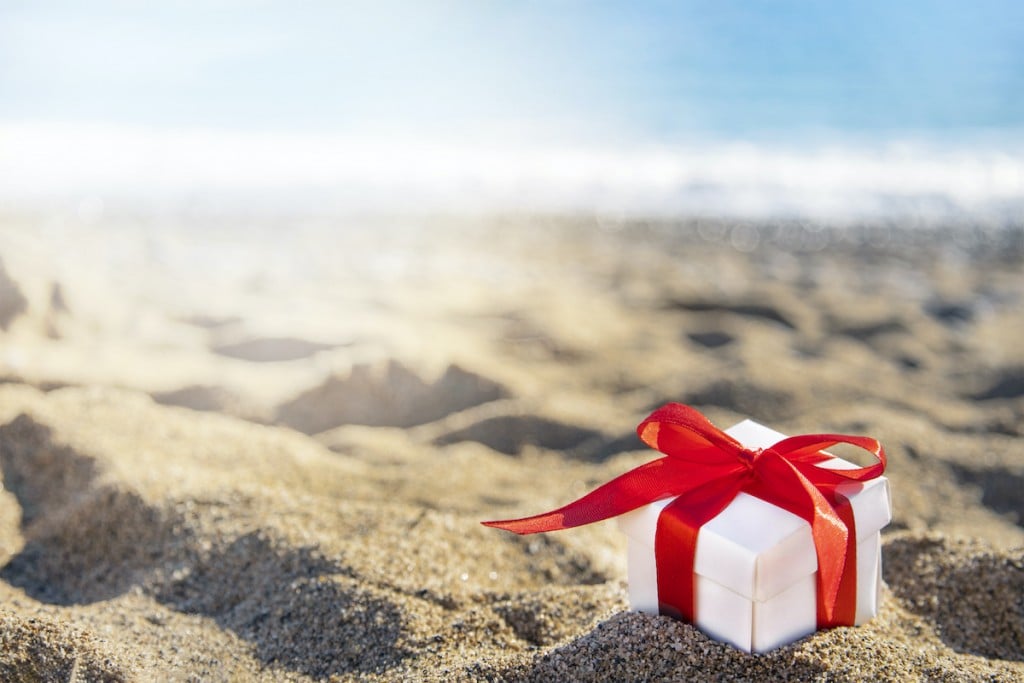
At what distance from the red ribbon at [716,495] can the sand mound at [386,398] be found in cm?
154

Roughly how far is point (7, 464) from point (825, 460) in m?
1.71

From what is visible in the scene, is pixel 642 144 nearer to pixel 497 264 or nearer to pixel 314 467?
pixel 497 264

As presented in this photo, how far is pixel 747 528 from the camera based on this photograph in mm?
1166

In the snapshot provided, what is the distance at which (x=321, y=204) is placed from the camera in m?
7.42

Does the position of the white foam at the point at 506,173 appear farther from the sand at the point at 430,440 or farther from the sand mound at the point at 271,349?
the sand mound at the point at 271,349

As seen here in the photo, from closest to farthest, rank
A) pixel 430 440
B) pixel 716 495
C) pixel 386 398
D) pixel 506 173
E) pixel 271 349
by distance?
pixel 716 495
pixel 430 440
pixel 386 398
pixel 271 349
pixel 506 173

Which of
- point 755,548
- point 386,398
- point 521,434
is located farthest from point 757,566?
point 386,398

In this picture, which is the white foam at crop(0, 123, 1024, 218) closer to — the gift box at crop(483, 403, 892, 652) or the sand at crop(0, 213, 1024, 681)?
the sand at crop(0, 213, 1024, 681)

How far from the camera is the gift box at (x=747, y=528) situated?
1161 millimetres

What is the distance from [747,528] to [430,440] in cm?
162

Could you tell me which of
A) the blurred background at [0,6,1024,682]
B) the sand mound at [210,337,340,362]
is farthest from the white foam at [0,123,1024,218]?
the sand mound at [210,337,340,362]

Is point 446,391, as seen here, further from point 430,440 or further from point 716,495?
point 716,495

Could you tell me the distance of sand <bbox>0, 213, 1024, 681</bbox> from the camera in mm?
1392

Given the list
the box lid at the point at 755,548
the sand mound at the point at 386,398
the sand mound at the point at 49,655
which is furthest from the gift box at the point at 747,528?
the sand mound at the point at 386,398
